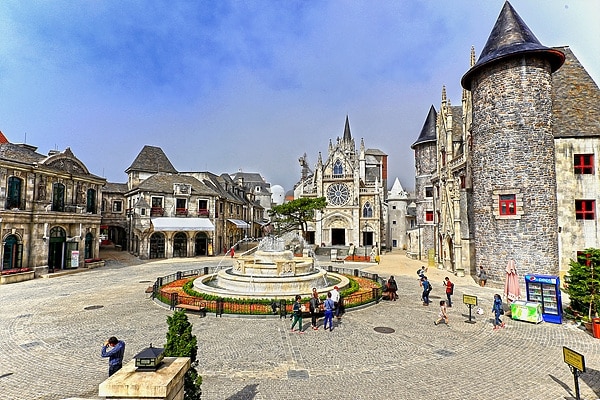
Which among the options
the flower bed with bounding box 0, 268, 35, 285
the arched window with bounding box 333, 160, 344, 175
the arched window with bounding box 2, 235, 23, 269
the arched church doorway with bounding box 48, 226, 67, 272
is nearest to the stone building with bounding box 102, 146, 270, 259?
the arched church doorway with bounding box 48, 226, 67, 272

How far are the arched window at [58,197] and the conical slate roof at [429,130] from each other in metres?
39.6

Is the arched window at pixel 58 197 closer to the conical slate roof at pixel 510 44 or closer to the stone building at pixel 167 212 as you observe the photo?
the stone building at pixel 167 212

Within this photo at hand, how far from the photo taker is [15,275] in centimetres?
2208

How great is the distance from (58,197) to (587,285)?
3570 cm

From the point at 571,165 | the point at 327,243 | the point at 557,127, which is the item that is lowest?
the point at 327,243

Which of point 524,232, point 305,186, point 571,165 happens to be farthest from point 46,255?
point 305,186

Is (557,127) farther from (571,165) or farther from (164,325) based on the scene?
(164,325)

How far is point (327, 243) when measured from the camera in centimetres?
5181

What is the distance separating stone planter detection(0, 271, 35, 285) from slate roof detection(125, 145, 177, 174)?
943 inches

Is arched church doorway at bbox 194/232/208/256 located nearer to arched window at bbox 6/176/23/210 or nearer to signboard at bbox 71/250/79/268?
signboard at bbox 71/250/79/268

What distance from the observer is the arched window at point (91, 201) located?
3069 cm

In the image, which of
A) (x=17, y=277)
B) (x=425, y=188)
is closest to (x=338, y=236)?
(x=425, y=188)

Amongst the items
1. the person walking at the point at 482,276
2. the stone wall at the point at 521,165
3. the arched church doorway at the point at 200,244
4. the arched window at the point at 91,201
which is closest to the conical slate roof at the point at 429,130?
the stone wall at the point at 521,165

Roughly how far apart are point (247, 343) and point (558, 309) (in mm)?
13058
